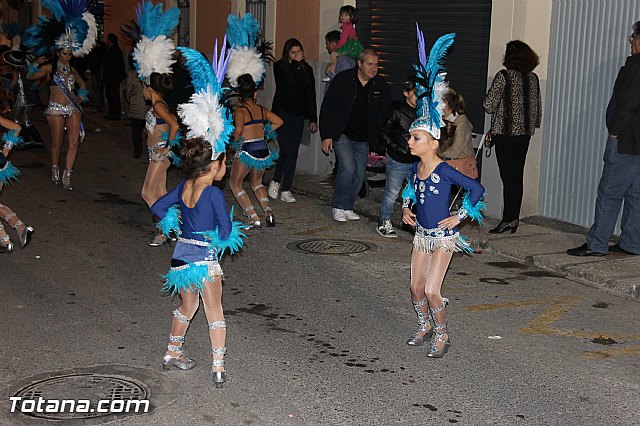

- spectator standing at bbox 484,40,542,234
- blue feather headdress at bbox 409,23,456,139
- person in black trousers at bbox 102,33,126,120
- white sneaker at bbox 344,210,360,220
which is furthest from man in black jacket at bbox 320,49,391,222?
person in black trousers at bbox 102,33,126,120

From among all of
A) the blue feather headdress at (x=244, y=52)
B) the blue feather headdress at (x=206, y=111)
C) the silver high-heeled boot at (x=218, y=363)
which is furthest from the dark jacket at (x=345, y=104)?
the silver high-heeled boot at (x=218, y=363)

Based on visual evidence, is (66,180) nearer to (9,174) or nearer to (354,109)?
(9,174)

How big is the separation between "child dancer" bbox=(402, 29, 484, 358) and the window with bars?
34.2 ft

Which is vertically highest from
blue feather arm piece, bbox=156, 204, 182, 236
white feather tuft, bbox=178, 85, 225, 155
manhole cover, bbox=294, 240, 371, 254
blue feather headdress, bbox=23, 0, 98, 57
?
blue feather headdress, bbox=23, 0, 98, 57

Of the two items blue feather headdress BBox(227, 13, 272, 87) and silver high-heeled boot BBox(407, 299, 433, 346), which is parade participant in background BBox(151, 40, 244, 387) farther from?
blue feather headdress BBox(227, 13, 272, 87)

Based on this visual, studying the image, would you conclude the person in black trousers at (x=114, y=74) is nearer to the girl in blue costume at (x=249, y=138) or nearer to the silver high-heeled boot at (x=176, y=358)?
the girl in blue costume at (x=249, y=138)

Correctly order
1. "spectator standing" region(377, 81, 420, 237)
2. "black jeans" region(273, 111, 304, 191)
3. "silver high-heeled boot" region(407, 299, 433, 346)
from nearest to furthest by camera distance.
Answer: "silver high-heeled boot" region(407, 299, 433, 346)
"spectator standing" region(377, 81, 420, 237)
"black jeans" region(273, 111, 304, 191)

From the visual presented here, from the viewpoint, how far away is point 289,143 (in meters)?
13.1

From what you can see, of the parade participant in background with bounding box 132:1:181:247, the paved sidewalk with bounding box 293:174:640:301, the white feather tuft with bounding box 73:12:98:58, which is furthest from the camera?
the white feather tuft with bounding box 73:12:98:58

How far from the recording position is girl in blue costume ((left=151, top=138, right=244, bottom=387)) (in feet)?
20.4

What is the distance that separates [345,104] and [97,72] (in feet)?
48.2

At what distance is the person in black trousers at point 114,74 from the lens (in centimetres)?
2233

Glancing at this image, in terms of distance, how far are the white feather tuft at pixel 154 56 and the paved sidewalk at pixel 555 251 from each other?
3.41 metres

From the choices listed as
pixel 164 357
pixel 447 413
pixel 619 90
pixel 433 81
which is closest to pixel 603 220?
pixel 619 90
